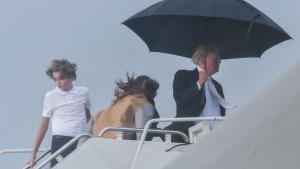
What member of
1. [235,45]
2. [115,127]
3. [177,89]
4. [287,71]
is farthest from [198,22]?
[287,71]

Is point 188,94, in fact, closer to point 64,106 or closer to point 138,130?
point 138,130

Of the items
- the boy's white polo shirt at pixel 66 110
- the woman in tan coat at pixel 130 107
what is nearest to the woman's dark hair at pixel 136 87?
the woman in tan coat at pixel 130 107

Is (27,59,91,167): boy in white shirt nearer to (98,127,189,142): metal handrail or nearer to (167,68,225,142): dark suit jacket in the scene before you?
(98,127,189,142): metal handrail

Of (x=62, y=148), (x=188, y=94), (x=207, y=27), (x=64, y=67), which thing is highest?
(x=207, y=27)

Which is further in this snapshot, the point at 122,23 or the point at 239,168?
the point at 122,23

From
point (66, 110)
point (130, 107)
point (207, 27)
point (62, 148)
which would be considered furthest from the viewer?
point (207, 27)

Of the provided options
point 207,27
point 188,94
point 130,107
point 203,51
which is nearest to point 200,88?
point 188,94

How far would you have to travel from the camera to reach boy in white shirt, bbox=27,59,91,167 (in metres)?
8.25

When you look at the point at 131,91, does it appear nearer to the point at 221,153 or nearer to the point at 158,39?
the point at 158,39

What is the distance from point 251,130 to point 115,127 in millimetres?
5173

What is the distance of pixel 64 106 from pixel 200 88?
1455 millimetres

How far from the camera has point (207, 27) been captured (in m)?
8.44

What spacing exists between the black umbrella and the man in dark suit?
54cm

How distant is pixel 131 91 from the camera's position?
8.16 metres
